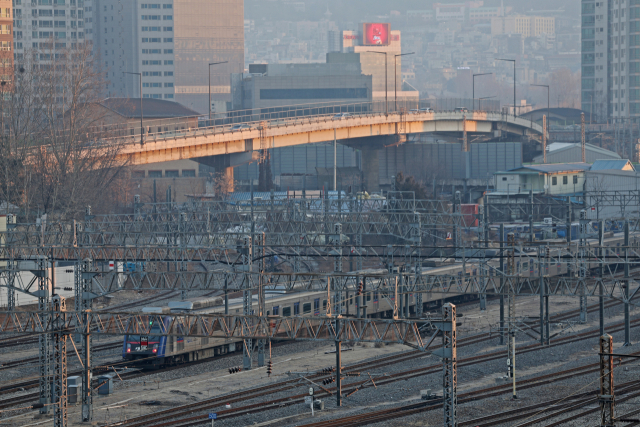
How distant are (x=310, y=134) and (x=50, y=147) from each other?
99.1ft

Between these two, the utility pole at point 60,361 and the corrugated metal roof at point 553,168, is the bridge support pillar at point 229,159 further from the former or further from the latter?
the utility pole at point 60,361

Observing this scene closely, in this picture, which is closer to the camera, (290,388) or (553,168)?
(290,388)

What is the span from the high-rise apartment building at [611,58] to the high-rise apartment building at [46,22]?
8197 cm

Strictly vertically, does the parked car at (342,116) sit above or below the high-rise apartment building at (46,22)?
below

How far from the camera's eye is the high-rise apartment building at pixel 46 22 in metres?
162

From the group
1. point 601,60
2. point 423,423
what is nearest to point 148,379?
point 423,423

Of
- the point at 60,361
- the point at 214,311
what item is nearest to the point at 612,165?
the point at 214,311

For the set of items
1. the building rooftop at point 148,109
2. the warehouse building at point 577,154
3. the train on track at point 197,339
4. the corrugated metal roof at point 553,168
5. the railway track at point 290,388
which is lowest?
the railway track at point 290,388

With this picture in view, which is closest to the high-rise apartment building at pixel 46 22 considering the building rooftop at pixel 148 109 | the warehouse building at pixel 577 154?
the building rooftop at pixel 148 109

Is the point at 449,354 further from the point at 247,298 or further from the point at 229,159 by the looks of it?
the point at 229,159

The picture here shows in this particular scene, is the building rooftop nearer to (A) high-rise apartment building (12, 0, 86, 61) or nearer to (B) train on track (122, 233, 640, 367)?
(B) train on track (122, 233, 640, 367)

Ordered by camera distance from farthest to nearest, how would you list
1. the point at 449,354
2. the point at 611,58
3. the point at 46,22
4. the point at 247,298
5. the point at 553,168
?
1. the point at 46,22
2. the point at 611,58
3. the point at 553,168
4. the point at 247,298
5. the point at 449,354

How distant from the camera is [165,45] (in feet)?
574

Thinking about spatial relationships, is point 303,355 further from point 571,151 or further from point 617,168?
point 571,151
